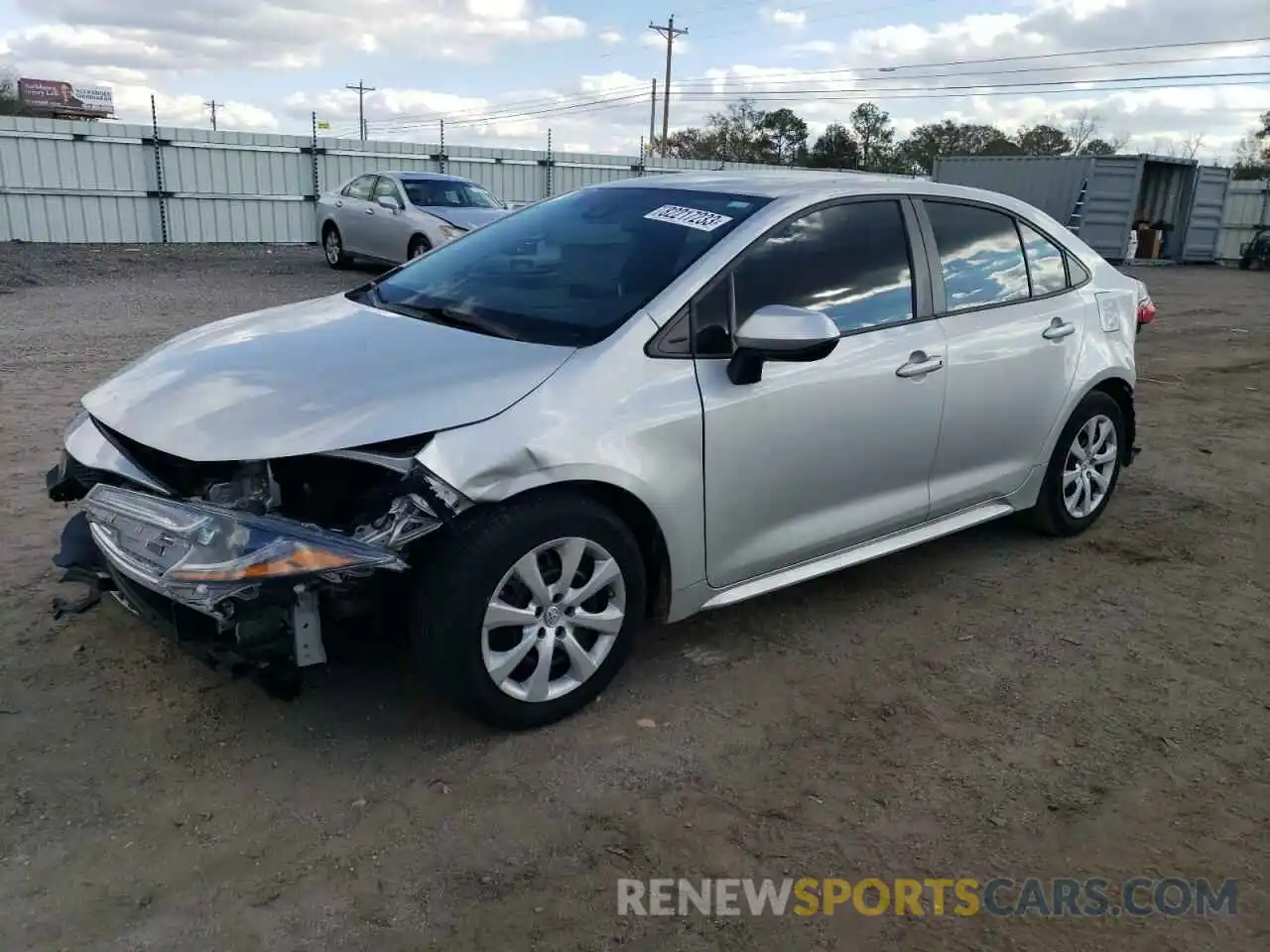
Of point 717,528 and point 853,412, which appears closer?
point 717,528

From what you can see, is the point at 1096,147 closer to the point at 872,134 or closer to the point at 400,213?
the point at 872,134

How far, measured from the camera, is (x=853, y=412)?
3.68 meters

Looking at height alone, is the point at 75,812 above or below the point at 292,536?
below

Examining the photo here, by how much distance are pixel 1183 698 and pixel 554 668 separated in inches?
85.7

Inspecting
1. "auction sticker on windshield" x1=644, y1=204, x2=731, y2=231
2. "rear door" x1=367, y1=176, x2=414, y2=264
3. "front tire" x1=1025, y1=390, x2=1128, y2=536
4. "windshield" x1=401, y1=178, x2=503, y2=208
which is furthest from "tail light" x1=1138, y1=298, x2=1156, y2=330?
"windshield" x1=401, y1=178, x2=503, y2=208

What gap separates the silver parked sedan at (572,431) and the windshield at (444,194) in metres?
10.9

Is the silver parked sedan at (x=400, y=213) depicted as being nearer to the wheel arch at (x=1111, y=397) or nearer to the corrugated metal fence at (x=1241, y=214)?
the wheel arch at (x=1111, y=397)

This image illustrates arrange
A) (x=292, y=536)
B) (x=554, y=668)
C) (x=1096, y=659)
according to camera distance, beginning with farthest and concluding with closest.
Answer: (x=1096, y=659), (x=554, y=668), (x=292, y=536)

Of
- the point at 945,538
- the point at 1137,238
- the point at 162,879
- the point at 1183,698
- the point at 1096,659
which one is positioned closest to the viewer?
the point at 162,879

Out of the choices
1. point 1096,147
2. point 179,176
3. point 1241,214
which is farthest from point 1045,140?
point 179,176

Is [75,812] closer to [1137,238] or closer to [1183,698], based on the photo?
[1183,698]

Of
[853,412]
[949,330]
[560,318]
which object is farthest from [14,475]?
[949,330]

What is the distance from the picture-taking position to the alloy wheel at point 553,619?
296cm

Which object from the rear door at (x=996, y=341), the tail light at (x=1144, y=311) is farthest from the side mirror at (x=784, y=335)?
the tail light at (x=1144, y=311)
